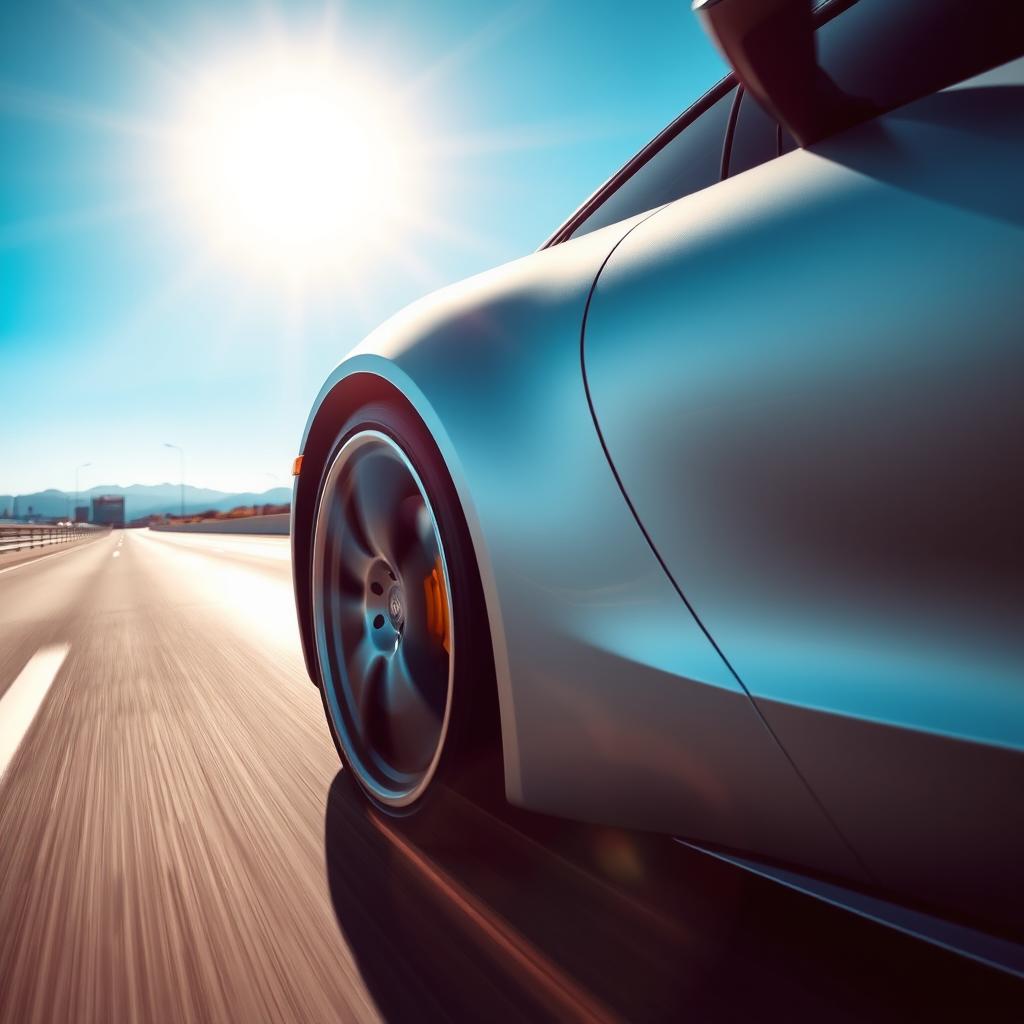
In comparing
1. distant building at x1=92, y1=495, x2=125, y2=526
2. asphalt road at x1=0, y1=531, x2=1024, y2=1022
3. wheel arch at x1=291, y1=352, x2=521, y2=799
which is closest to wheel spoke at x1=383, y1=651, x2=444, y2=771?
asphalt road at x1=0, y1=531, x2=1024, y2=1022

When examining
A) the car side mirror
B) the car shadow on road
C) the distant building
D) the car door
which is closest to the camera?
the car door

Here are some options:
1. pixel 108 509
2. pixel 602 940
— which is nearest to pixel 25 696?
pixel 602 940

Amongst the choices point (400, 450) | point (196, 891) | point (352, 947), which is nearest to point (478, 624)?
point (400, 450)

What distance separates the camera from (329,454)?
1.94 meters

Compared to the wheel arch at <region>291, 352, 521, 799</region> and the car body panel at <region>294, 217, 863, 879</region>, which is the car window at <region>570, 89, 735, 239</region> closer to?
the car body panel at <region>294, 217, 863, 879</region>

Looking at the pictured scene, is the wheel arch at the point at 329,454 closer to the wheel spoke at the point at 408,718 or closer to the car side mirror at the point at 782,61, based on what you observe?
the wheel spoke at the point at 408,718

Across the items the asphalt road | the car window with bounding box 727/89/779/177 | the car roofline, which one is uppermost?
the car roofline

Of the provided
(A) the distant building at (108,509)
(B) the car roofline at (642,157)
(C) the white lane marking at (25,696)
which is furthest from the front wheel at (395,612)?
(A) the distant building at (108,509)

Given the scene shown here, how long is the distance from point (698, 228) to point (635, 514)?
17.8 inches

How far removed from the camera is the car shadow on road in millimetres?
1012

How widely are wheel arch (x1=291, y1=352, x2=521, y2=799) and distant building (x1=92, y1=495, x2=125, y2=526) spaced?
369 feet

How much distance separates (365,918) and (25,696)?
2.38 metres

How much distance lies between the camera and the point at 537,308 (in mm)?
1252

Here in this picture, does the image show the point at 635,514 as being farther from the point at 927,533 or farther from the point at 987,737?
the point at 987,737
